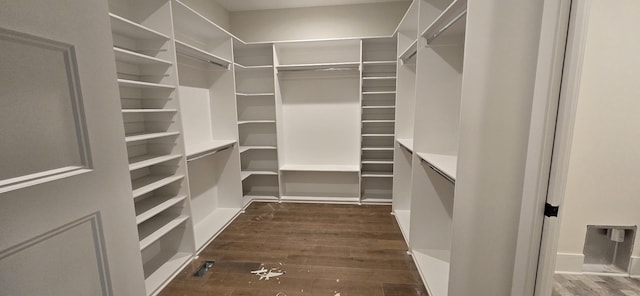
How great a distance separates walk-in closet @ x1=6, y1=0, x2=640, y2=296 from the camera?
2.27 feet

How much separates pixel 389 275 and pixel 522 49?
5.93 feet

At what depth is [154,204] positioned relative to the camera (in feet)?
6.74

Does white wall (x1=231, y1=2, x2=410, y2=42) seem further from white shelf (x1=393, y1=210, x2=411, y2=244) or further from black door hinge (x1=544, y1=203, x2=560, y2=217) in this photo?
black door hinge (x1=544, y1=203, x2=560, y2=217)

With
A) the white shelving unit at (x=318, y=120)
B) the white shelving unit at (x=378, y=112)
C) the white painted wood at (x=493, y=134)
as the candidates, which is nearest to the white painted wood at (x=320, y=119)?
the white shelving unit at (x=318, y=120)

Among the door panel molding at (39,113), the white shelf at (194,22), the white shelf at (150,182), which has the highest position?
the white shelf at (194,22)

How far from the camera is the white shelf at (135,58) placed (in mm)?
1655

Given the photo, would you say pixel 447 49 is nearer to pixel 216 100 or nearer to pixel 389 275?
pixel 389 275

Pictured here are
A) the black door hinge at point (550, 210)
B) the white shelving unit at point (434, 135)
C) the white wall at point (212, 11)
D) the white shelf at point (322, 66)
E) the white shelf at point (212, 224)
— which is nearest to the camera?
the black door hinge at point (550, 210)

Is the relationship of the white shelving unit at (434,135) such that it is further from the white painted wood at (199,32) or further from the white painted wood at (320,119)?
the white painted wood at (199,32)

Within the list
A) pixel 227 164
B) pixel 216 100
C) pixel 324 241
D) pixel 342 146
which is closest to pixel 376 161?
pixel 342 146

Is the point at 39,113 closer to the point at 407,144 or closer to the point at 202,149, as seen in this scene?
the point at 202,149

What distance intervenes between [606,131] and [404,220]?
1.85 m

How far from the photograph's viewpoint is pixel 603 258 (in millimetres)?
2053

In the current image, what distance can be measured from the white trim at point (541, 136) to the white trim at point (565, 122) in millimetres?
18
